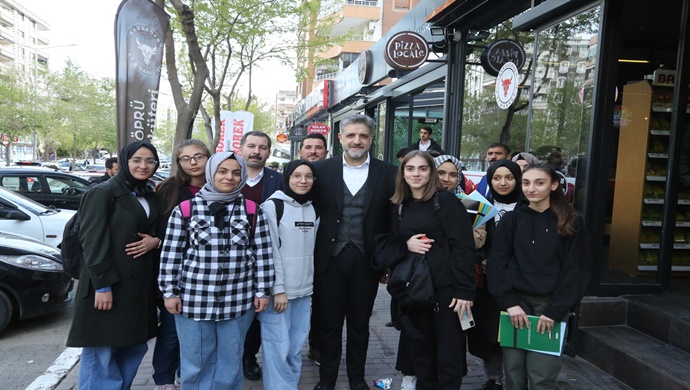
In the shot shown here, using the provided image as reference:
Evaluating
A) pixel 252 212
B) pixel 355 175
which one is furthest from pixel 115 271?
pixel 355 175

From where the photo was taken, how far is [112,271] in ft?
9.78

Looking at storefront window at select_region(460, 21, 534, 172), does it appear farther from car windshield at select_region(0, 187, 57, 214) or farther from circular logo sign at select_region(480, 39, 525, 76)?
car windshield at select_region(0, 187, 57, 214)

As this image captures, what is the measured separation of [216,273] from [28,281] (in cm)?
327

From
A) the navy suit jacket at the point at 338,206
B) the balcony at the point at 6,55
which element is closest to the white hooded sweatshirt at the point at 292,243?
the navy suit jacket at the point at 338,206

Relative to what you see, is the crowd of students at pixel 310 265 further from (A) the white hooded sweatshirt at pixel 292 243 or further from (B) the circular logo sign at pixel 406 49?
(B) the circular logo sign at pixel 406 49

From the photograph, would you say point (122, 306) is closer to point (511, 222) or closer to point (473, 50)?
point (511, 222)

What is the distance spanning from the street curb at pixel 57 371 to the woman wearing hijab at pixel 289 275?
193 cm

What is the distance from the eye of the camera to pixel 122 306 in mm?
3074

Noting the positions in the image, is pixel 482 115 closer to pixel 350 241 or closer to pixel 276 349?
pixel 350 241

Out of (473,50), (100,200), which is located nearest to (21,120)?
(473,50)

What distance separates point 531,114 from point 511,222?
9.35 feet

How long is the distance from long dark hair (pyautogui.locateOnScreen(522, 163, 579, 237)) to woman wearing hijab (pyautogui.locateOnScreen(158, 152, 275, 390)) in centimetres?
188

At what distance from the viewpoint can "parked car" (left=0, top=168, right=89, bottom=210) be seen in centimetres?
913

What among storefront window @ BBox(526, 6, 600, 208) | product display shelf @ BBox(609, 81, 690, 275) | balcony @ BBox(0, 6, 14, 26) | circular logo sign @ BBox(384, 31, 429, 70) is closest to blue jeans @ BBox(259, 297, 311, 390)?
storefront window @ BBox(526, 6, 600, 208)
